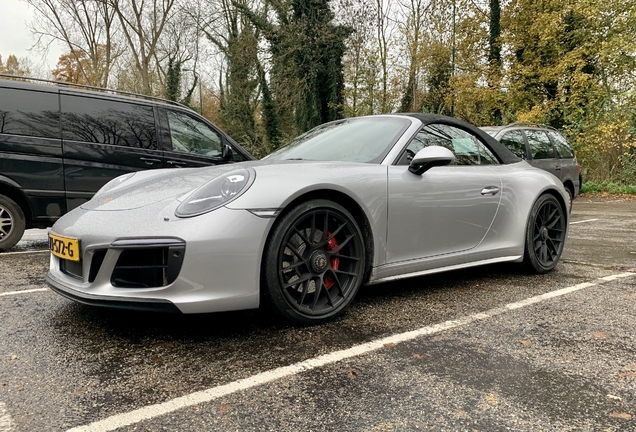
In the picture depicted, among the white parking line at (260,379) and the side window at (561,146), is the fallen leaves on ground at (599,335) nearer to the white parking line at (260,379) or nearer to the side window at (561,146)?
the white parking line at (260,379)

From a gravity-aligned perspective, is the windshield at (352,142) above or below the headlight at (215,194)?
above

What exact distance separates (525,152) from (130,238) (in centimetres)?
720

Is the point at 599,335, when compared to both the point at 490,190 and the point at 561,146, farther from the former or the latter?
the point at 561,146

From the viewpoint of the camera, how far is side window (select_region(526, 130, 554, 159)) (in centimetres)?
808

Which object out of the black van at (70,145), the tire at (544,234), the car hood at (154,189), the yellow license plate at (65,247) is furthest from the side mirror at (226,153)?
the tire at (544,234)

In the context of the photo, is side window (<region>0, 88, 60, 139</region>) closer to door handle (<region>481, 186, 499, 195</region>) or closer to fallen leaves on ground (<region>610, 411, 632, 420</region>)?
door handle (<region>481, 186, 499, 195</region>)

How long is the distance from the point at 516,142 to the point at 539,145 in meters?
0.67

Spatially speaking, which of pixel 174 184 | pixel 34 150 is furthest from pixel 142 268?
pixel 34 150

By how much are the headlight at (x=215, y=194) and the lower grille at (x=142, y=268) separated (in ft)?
0.73

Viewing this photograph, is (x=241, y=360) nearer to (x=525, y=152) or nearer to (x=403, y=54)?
(x=525, y=152)

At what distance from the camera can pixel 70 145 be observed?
16.8 feet

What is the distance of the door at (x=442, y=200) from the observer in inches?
118

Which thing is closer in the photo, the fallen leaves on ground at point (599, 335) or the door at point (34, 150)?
the fallen leaves on ground at point (599, 335)

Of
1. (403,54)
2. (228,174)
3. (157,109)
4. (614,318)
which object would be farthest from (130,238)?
(403,54)
